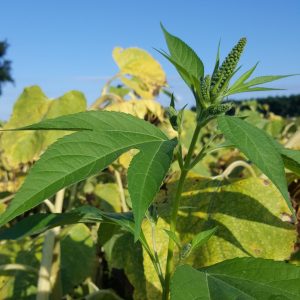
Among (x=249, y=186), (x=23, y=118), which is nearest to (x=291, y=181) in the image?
(x=249, y=186)

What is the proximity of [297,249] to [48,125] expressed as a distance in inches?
32.9

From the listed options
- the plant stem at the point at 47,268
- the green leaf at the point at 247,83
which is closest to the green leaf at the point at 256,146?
the green leaf at the point at 247,83

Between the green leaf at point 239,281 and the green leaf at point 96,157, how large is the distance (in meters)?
0.15

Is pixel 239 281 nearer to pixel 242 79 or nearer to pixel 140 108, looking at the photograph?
pixel 242 79

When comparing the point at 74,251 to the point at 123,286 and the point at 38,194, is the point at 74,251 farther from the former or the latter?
the point at 38,194

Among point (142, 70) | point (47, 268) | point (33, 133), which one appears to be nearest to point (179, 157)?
point (47, 268)

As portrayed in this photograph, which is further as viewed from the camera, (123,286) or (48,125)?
(123,286)

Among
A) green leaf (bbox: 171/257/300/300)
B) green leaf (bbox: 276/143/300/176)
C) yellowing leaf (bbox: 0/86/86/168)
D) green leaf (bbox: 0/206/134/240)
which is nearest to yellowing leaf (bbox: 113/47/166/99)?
yellowing leaf (bbox: 0/86/86/168)

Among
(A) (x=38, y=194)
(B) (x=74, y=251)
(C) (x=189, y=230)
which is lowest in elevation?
(B) (x=74, y=251)

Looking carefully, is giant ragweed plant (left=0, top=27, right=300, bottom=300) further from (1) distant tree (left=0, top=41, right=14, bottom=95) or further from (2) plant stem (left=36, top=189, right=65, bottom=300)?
(1) distant tree (left=0, top=41, right=14, bottom=95)

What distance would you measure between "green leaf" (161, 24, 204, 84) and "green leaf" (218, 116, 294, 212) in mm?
136

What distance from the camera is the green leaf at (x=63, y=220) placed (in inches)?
38.0

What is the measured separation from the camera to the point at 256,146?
0.68 metres

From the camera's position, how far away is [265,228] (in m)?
1.22
